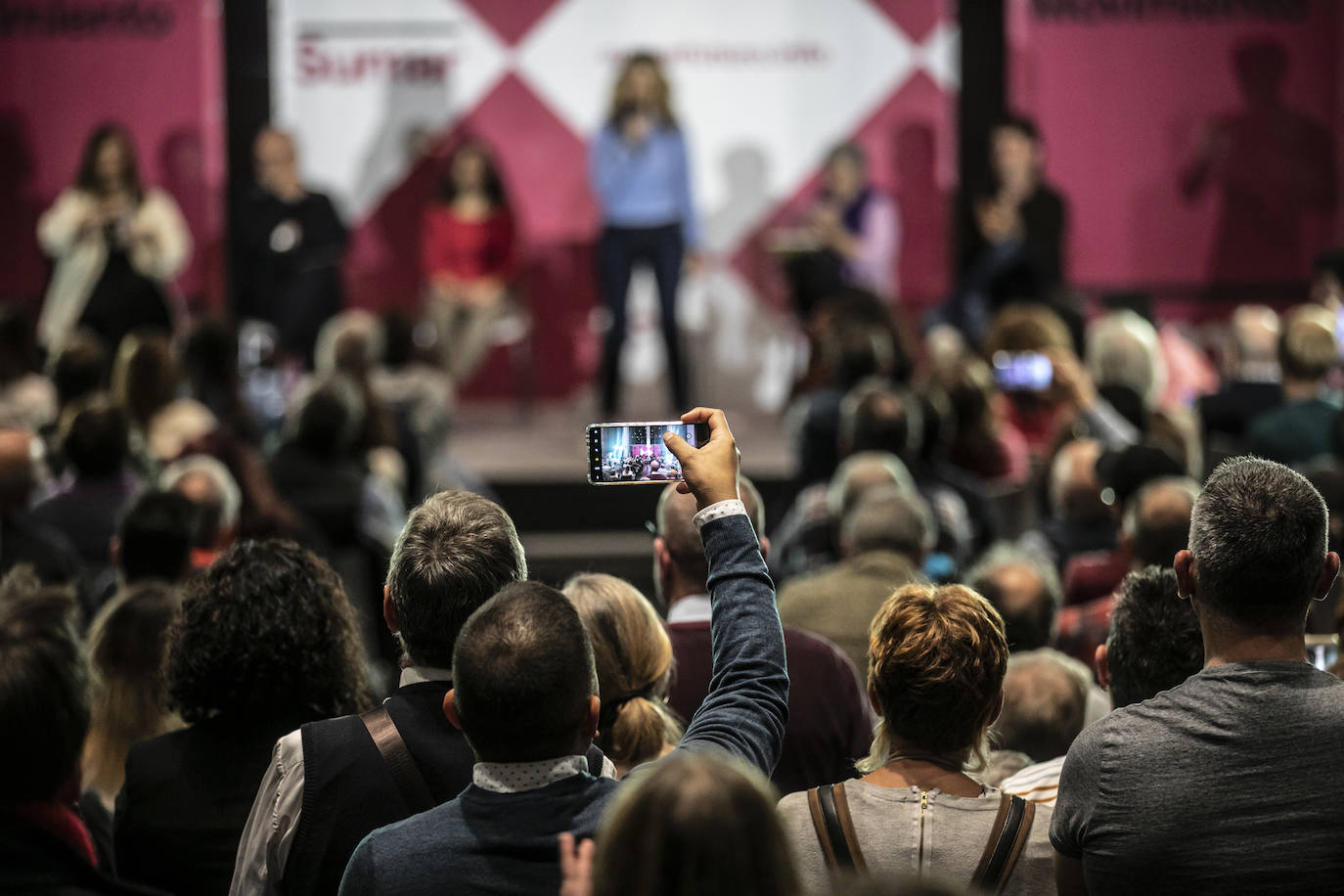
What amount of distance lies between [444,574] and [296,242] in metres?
7.44

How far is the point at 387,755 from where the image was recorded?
1912mm

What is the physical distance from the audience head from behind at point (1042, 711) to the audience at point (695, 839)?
4.65 feet

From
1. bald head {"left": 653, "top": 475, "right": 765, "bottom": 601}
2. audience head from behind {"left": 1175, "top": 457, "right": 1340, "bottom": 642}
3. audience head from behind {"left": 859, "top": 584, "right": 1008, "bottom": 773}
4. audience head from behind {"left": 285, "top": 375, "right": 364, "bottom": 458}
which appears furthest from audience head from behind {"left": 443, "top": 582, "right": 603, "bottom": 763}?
audience head from behind {"left": 285, "top": 375, "right": 364, "bottom": 458}

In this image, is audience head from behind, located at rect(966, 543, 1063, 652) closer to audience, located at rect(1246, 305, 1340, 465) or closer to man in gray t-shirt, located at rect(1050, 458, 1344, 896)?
man in gray t-shirt, located at rect(1050, 458, 1344, 896)

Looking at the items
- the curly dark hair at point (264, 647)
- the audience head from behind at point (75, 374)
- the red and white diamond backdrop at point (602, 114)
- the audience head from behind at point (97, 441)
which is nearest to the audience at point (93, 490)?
the audience head from behind at point (97, 441)

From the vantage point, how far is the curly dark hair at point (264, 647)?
7.21ft

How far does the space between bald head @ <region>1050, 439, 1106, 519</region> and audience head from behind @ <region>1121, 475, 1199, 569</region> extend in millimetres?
856

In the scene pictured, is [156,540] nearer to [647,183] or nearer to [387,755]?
[387,755]

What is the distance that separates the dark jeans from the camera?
845cm

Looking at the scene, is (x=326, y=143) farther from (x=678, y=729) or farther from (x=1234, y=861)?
(x=1234, y=861)

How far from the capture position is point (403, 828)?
1.66 m

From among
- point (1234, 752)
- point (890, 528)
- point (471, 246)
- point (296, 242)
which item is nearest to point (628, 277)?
point (471, 246)

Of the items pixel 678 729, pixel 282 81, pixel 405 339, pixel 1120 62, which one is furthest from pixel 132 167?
pixel 678 729

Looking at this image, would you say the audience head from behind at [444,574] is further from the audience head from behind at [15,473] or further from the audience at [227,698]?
the audience head from behind at [15,473]
